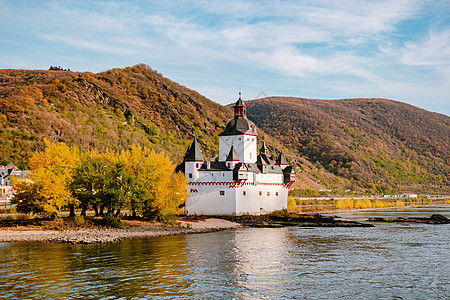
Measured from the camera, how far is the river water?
86.6ft

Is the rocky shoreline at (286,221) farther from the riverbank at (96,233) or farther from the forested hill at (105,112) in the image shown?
the forested hill at (105,112)

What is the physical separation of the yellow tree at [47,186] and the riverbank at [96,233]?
332cm

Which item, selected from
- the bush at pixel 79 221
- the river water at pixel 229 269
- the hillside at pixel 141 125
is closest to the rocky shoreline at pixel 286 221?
the river water at pixel 229 269

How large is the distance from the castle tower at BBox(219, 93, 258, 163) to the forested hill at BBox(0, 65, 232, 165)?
39.0 meters

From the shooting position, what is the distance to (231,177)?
232ft

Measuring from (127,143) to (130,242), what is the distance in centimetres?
7477

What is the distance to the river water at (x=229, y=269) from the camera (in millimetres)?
26406

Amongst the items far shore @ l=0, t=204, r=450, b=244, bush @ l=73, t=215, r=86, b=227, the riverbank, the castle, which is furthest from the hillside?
the riverbank

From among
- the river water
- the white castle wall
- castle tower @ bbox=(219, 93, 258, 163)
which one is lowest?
the river water

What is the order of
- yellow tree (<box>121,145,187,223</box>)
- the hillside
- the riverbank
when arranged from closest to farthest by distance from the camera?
the riverbank, yellow tree (<box>121,145,187,223</box>), the hillside

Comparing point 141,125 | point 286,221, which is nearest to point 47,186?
point 286,221

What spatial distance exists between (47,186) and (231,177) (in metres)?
29.1

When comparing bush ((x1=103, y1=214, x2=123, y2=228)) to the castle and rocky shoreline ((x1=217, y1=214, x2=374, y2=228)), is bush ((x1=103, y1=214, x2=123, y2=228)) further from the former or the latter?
the castle

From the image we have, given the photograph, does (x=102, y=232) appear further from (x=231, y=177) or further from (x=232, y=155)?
(x=232, y=155)
